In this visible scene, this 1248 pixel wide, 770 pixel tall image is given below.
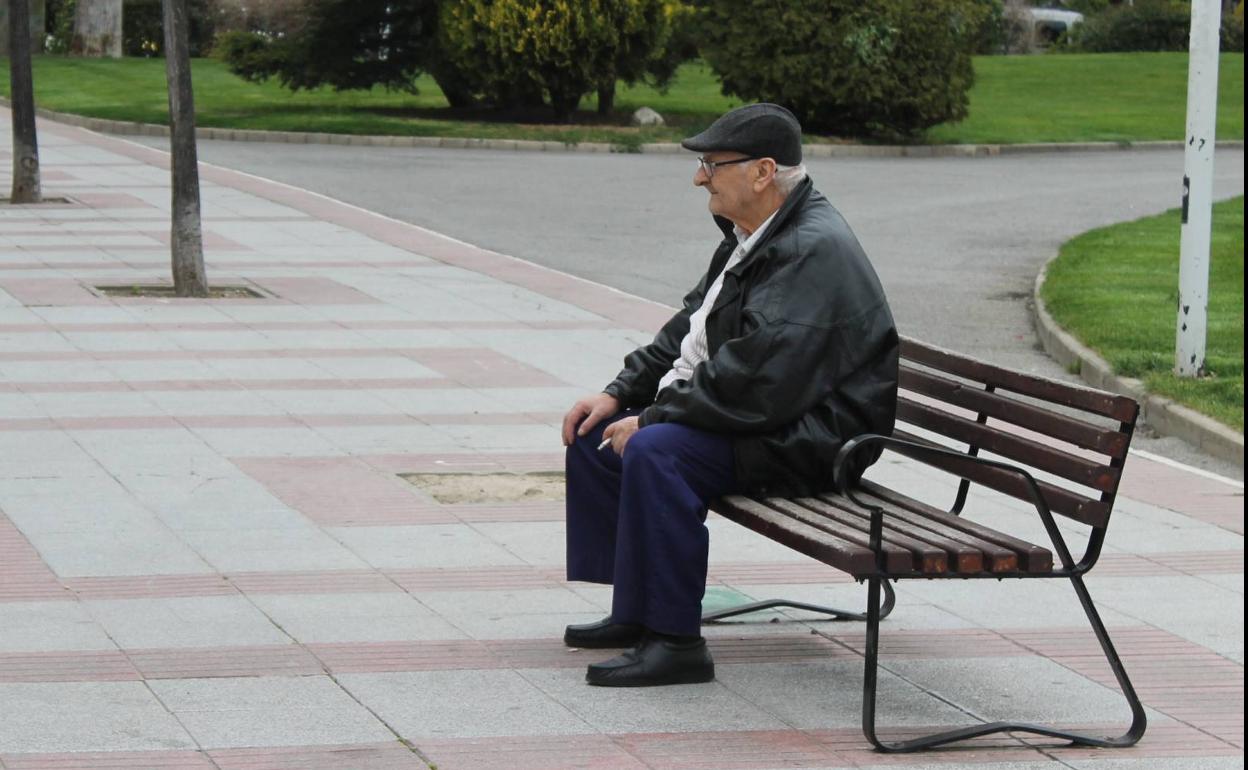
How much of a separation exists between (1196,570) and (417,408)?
401cm

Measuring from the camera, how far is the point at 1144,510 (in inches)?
299

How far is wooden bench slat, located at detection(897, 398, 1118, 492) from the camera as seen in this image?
16.2ft

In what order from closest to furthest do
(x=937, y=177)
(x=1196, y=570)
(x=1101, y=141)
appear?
(x=1196, y=570)
(x=937, y=177)
(x=1101, y=141)

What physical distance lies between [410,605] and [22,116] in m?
15.2

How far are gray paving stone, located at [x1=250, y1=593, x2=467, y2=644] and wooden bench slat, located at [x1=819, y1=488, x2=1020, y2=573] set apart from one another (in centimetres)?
121

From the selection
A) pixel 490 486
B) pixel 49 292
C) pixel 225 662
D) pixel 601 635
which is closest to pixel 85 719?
pixel 225 662

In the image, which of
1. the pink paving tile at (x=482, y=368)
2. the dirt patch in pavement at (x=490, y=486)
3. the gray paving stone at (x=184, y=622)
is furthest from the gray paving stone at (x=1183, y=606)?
the pink paving tile at (x=482, y=368)

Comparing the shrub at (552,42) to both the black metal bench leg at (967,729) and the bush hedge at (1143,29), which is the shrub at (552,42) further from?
the black metal bench leg at (967,729)

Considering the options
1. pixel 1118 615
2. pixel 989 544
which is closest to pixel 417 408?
pixel 1118 615

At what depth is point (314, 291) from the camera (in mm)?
13688

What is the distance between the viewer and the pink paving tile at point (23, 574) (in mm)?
5895

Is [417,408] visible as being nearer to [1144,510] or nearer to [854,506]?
[1144,510]

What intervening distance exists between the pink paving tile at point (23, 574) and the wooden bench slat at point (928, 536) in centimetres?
227

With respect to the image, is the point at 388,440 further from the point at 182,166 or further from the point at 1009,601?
the point at 182,166
